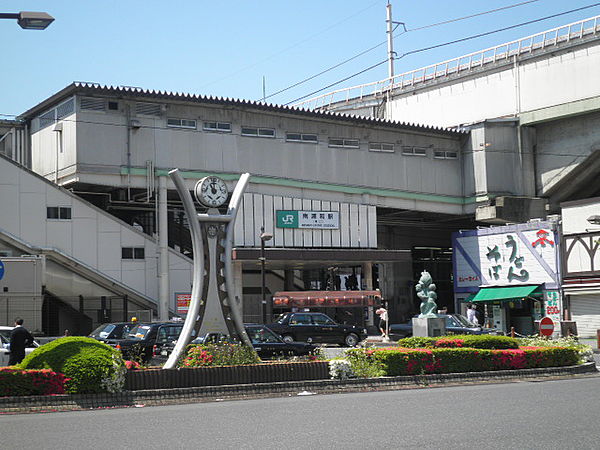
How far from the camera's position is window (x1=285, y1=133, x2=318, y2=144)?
153 ft

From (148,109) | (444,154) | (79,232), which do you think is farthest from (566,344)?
(444,154)

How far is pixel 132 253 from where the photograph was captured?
40.7 meters

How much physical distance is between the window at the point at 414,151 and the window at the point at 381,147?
0.96 metres

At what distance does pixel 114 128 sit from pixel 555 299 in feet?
75.7

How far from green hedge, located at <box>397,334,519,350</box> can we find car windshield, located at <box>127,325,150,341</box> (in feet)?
26.4

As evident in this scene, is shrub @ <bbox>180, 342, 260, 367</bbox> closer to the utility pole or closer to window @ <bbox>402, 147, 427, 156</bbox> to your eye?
window @ <bbox>402, 147, 427, 156</bbox>

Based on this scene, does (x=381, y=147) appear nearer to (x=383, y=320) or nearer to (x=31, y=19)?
(x=383, y=320)

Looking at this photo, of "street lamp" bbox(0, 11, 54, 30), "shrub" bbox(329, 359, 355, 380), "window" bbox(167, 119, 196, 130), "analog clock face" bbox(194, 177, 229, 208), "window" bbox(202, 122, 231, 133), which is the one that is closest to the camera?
"street lamp" bbox(0, 11, 54, 30)

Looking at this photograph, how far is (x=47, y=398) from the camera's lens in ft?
47.0

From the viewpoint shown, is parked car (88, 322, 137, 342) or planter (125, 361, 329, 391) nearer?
planter (125, 361, 329, 391)

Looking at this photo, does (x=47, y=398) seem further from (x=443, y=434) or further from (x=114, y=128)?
(x=114, y=128)

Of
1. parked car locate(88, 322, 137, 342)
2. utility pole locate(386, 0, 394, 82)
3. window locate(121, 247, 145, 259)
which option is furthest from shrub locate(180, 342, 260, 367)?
utility pole locate(386, 0, 394, 82)

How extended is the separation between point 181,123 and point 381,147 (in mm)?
12634

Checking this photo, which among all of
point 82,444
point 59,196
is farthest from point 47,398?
point 59,196
